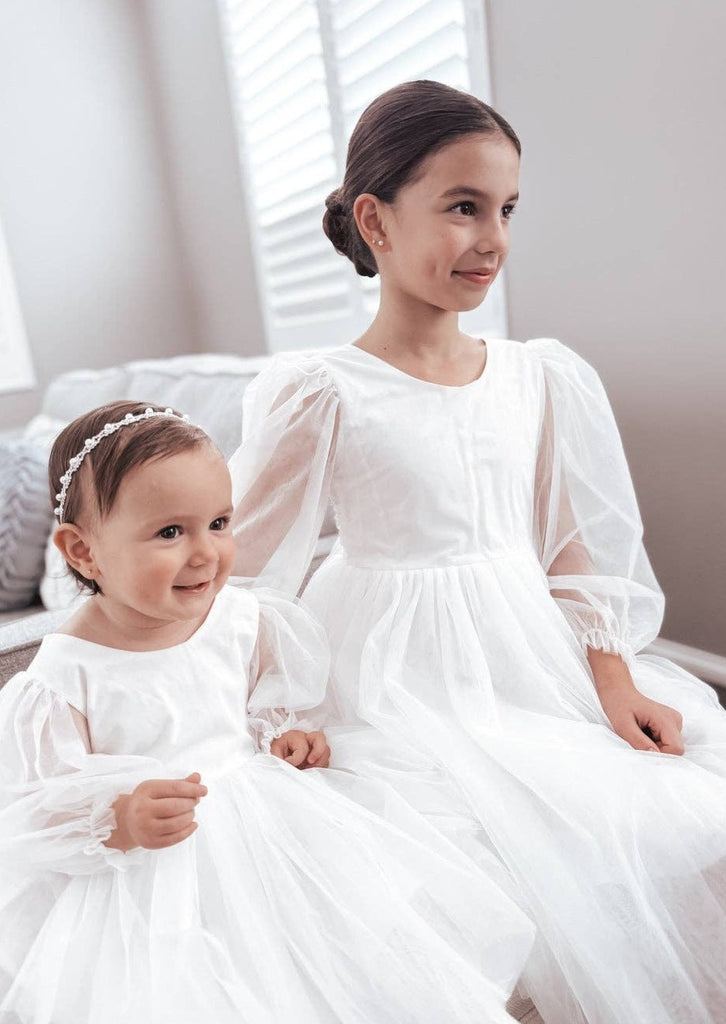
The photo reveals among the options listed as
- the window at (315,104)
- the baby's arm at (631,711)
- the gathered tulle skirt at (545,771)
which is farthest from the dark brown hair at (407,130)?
Answer: the window at (315,104)

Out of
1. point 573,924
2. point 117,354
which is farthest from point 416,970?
point 117,354

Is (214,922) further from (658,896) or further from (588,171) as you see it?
(588,171)

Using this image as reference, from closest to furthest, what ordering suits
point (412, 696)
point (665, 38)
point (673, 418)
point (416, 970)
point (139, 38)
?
point (416, 970)
point (412, 696)
point (665, 38)
point (673, 418)
point (139, 38)

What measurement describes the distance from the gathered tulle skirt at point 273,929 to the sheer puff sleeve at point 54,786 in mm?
25

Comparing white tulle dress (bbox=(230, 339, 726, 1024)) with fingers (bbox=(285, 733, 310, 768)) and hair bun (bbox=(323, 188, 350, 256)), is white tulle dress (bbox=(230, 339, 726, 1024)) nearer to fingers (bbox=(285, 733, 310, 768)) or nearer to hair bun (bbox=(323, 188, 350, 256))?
fingers (bbox=(285, 733, 310, 768))

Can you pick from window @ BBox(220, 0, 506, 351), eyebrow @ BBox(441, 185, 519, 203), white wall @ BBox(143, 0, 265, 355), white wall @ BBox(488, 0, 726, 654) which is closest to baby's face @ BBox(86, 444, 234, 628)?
eyebrow @ BBox(441, 185, 519, 203)

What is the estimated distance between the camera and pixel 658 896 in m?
0.72

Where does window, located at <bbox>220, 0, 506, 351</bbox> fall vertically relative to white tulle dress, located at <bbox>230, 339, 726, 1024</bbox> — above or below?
above

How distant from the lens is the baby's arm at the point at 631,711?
0.85 meters

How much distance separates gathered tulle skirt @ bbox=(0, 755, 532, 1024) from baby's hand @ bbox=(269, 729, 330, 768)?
0.07 m

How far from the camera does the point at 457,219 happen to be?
0.85m

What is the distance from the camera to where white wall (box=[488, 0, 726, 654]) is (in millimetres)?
1223

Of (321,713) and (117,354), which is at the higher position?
(117,354)

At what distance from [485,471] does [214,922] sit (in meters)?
0.51
